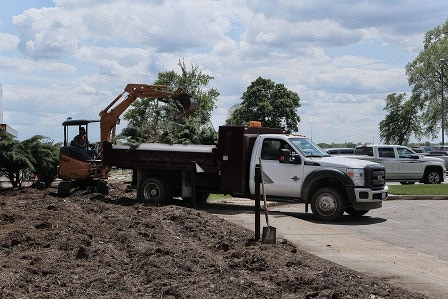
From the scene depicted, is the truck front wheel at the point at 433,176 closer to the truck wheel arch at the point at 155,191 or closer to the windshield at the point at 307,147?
the windshield at the point at 307,147

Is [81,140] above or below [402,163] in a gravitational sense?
above

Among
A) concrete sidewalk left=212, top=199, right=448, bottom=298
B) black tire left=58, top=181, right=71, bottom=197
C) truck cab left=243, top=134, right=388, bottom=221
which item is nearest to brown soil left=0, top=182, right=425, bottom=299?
concrete sidewalk left=212, top=199, right=448, bottom=298

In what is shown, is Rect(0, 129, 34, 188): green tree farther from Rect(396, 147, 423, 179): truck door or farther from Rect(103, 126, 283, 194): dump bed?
Rect(396, 147, 423, 179): truck door

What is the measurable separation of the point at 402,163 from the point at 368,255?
58.3ft

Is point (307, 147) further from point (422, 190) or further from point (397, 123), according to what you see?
point (397, 123)

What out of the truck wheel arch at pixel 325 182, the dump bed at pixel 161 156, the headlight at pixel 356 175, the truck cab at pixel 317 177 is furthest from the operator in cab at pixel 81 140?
the headlight at pixel 356 175

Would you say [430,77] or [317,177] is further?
[430,77]

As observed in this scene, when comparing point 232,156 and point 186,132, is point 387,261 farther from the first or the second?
point 186,132

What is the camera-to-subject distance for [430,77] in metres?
72.1

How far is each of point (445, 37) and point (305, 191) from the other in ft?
211

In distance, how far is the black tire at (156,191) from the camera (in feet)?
55.6

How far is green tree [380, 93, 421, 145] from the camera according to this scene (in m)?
87.2

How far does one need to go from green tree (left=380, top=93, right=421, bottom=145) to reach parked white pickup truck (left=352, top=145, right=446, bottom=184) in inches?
2355

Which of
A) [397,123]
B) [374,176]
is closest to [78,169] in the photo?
[374,176]
